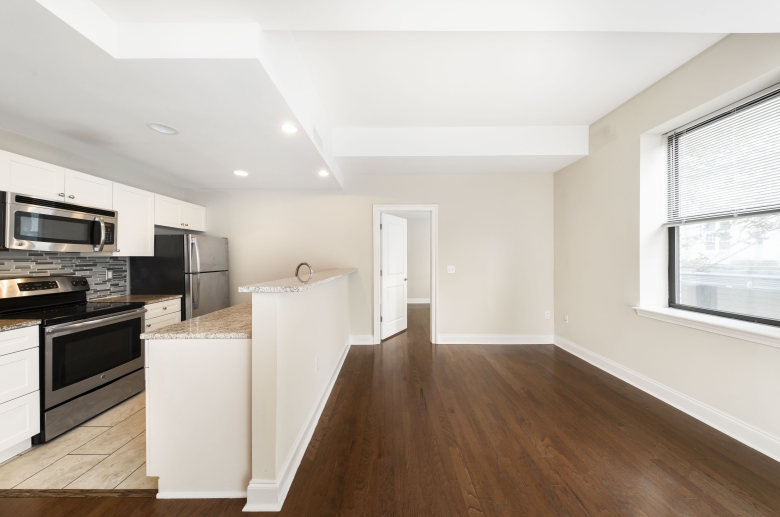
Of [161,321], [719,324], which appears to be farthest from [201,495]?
[719,324]

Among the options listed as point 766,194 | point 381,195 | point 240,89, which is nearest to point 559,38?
point 766,194

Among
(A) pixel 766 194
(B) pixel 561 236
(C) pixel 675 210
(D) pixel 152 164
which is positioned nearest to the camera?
(A) pixel 766 194

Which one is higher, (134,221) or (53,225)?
(134,221)

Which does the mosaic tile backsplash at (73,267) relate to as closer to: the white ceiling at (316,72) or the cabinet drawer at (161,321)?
the cabinet drawer at (161,321)

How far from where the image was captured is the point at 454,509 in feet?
4.82

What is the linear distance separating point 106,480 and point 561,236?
16.1ft

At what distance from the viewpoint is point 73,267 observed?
279 centimetres

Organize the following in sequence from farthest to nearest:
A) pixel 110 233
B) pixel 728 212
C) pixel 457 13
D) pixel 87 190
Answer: pixel 110 233 < pixel 87 190 < pixel 728 212 < pixel 457 13

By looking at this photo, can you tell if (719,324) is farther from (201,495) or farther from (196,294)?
(196,294)

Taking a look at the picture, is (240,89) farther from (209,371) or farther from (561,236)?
(561,236)

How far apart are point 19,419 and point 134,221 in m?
1.86

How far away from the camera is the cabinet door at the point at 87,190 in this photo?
2.42 meters

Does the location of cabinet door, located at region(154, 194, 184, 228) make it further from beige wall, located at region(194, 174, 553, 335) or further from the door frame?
the door frame

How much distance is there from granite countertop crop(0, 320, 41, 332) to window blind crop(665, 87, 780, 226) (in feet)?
16.2
